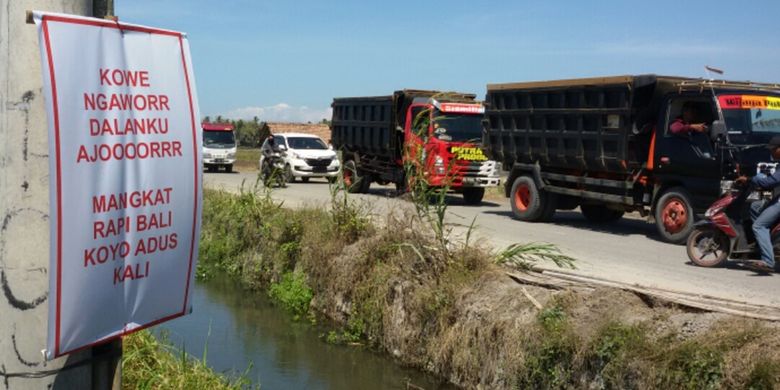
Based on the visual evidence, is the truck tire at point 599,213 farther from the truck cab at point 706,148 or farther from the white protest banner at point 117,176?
the white protest banner at point 117,176

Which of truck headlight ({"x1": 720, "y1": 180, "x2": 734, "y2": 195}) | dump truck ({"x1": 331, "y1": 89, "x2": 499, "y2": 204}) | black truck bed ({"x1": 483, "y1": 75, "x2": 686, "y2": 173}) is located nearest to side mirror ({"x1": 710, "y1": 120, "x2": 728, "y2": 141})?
truck headlight ({"x1": 720, "y1": 180, "x2": 734, "y2": 195})

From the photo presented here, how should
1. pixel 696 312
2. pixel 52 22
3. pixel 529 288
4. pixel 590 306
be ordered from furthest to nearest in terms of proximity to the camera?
pixel 529 288 < pixel 590 306 < pixel 696 312 < pixel 52 22

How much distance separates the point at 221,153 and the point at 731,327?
30.3 metres

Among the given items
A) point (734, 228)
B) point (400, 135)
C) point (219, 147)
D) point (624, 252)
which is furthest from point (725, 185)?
point (219, 147)

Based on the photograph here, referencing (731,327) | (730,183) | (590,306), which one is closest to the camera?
(731,327)

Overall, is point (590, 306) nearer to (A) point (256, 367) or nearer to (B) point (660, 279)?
(B) point (660, 279)

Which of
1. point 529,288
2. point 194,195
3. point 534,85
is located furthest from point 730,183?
point 194,195

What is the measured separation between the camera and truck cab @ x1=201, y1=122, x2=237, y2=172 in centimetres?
3409

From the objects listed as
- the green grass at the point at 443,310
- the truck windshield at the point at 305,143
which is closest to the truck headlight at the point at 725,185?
the green grass at the point at 443,310

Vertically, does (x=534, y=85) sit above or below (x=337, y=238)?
above

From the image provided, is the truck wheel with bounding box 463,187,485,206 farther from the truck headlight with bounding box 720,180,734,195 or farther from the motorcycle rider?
the motorcycle rider

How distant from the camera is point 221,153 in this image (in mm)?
34219

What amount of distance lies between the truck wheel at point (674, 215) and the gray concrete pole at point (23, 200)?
11087 millimetres

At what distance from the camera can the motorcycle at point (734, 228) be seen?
32.1 ft
